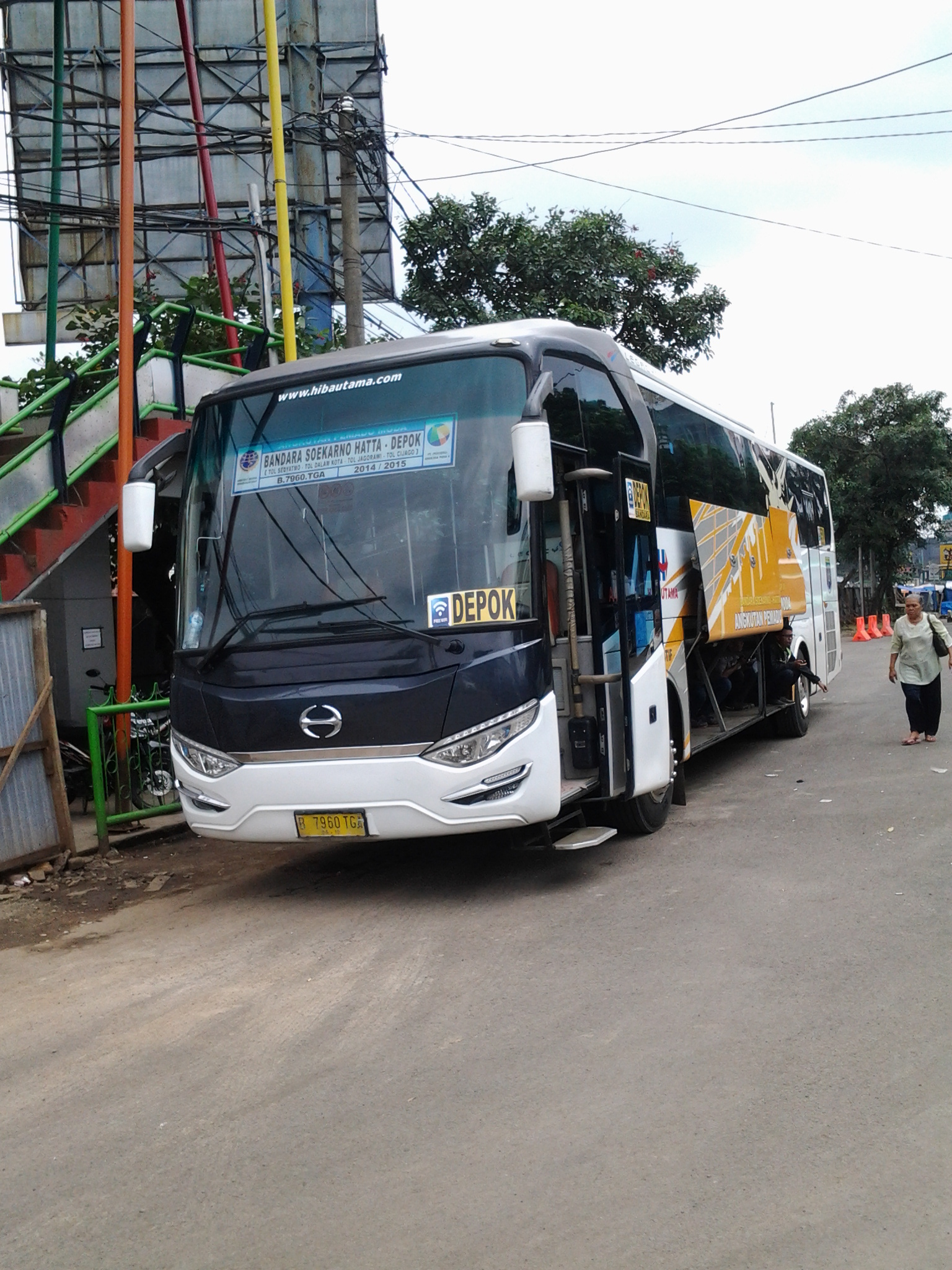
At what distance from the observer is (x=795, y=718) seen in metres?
14.2

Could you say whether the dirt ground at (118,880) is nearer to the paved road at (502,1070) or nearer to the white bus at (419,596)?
the paved road at (502,1070)

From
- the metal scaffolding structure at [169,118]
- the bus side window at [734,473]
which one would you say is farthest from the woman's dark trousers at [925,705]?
the metal scaffolding structure at [169,118]

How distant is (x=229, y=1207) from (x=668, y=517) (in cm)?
676

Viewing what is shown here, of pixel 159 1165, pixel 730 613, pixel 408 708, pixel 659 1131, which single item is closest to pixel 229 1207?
pixel 159 1165

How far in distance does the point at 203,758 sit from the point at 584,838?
2378mm

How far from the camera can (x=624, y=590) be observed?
25.9 feet

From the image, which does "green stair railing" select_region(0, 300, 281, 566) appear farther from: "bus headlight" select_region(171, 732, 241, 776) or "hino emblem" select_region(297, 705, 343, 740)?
"hino emblem" select_region(297, 705, 343, 740)

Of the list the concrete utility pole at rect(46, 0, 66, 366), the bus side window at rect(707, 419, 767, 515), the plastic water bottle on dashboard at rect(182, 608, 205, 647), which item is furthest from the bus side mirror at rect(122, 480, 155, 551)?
the concrete utility pole at rect(46, 0, 66, 366)

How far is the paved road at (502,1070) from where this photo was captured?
11.0ft

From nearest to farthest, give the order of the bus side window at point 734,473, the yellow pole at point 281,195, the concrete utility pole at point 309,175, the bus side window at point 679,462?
the bus side window at point 679,462, the bus side window at point 734,473, the yellow pole at point 281,195, the concrete utility pole at point 309,175

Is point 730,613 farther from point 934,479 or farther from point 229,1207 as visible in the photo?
point 934,479

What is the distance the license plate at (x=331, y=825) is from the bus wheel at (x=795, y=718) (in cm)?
837

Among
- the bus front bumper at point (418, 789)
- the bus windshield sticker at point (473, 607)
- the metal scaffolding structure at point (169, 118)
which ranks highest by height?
the metal scaffolding structure at point (169, 118)

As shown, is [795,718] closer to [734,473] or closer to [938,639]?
[938,639]
